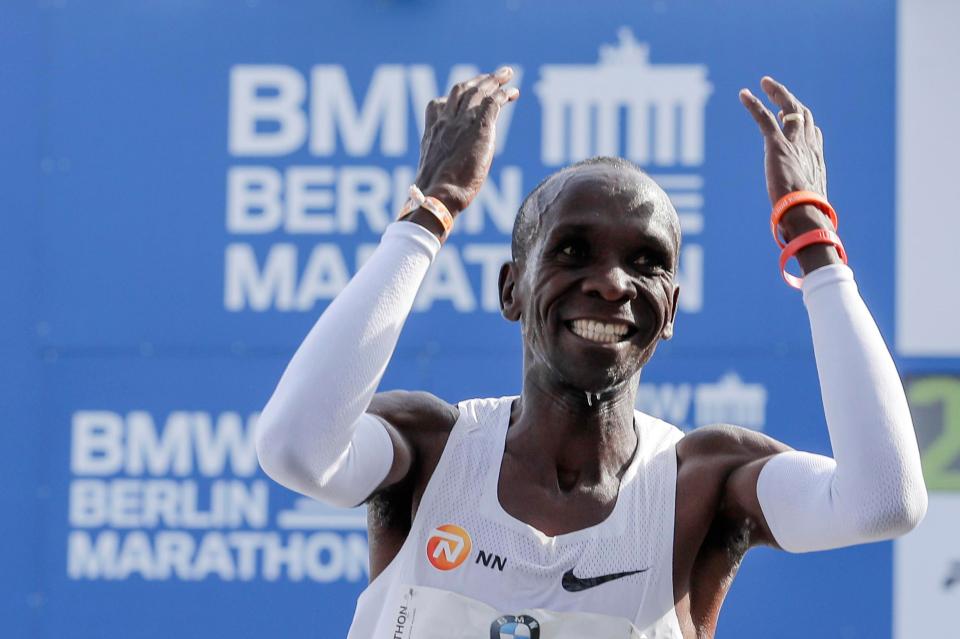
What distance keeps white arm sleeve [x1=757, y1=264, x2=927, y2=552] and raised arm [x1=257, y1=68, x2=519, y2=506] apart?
0.47 m

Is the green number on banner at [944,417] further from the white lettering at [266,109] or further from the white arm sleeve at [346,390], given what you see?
the white arm sleeve at [346,390]

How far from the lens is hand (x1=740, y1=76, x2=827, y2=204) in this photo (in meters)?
1.97

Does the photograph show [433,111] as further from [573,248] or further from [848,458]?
[848,458]

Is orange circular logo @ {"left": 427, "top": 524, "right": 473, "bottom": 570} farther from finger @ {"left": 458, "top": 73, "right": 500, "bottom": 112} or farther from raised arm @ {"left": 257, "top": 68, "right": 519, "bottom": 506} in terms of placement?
finger @ {"left": 458, "top": 73, "right": 500, "bottom": 112}

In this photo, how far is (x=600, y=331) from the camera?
190cm

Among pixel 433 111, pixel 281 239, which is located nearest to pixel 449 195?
pixel 433 111

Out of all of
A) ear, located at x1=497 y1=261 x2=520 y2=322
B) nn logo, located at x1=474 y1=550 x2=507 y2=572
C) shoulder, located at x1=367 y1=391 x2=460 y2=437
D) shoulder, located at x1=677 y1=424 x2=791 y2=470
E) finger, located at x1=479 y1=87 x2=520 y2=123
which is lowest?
nn logo, located at x1=474 y1=550 x2=507 y2=572

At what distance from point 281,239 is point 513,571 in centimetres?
202

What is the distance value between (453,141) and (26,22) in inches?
85.2

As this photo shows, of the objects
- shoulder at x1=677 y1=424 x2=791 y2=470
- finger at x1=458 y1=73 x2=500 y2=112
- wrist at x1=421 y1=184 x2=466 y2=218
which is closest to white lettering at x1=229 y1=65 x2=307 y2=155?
finger at x1=458 y1=73 x2=500 y2=112

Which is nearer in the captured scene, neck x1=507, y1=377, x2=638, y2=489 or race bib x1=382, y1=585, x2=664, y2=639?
race bib x1=382, y1=585, x2=664, y2=639

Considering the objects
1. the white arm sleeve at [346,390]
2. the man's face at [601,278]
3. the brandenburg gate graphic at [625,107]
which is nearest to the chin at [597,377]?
the man's face at [601,278]

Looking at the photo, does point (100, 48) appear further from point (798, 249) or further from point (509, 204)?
point (798, 249)

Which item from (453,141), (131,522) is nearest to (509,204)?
(131,522)
